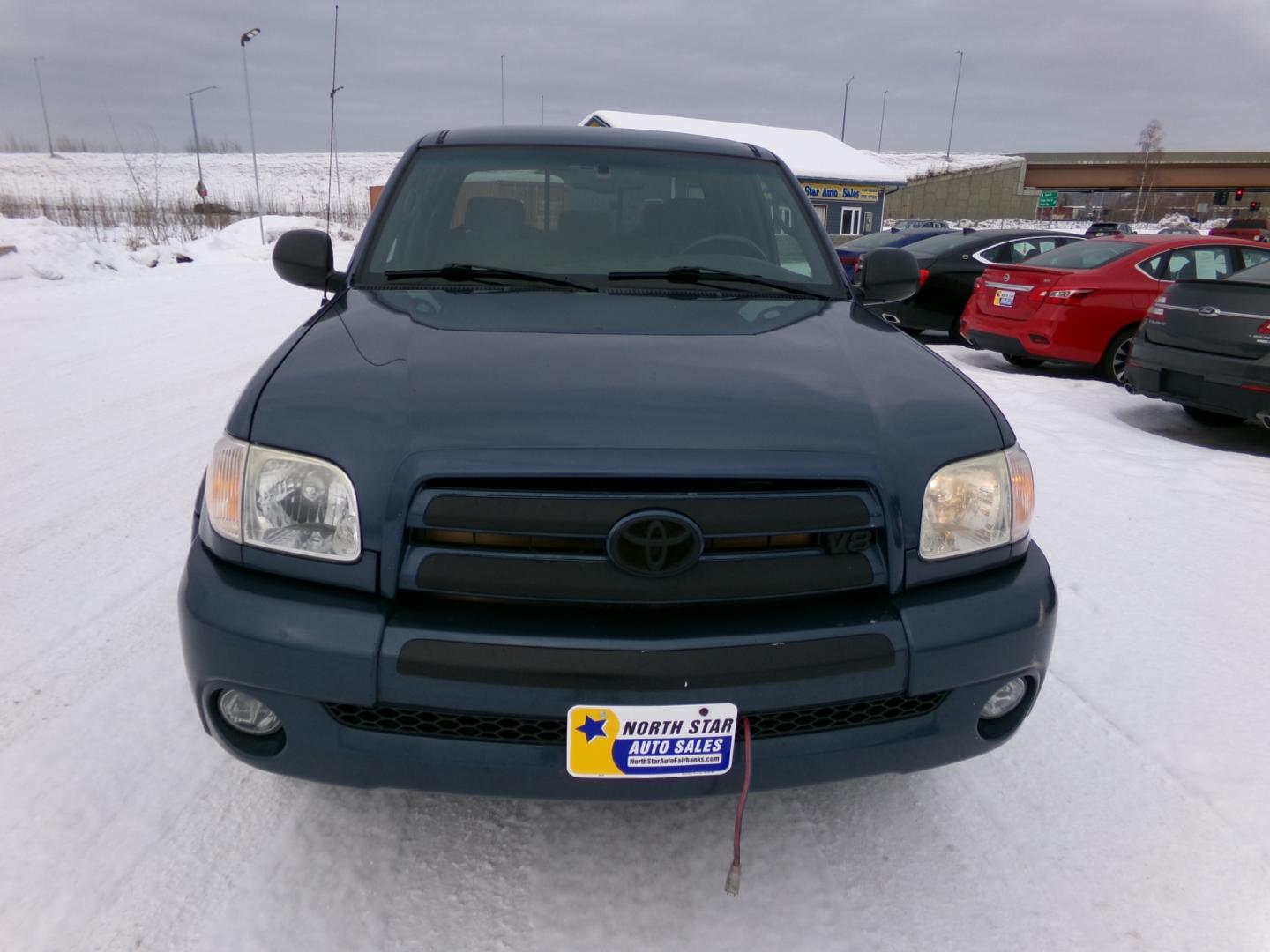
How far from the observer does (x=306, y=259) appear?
2914mm

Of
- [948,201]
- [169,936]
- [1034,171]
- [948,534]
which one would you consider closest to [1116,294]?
[948,534]

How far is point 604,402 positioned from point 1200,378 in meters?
5.70

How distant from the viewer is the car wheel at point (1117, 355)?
321 inches

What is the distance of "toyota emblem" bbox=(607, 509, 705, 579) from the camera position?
169cm

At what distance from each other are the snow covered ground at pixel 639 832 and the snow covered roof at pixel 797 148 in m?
32.3

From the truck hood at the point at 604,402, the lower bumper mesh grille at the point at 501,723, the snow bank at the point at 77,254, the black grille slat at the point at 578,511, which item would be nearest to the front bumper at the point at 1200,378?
the truck hood at the point at 604,402

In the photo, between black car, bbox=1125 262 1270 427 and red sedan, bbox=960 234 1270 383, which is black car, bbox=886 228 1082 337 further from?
black car, bbox=1125 262 1270 427

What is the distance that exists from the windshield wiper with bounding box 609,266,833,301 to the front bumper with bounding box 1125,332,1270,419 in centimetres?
431

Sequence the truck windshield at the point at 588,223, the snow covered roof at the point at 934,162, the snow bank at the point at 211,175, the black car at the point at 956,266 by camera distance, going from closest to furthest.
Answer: the truck windshield at the point at 588,223 < the black car at the point at 956,266 < the snow bank at the point at 211,175 < the snow covered roof at the point at 934,162

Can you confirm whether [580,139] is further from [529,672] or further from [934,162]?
[934,162]

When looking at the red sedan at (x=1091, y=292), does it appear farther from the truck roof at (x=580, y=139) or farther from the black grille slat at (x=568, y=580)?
the black grille slat at (x=568, y=580)

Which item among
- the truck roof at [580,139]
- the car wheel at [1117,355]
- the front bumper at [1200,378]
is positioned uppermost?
the truck roof at [580,139]

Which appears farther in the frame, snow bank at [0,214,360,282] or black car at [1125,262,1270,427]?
snow bank at [0,214,360,282]

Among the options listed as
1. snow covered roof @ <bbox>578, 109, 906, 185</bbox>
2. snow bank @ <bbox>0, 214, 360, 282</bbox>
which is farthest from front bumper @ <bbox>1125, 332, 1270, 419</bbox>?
snow covered roof @ <bbox>578, 109, 906, 185</bbox>
